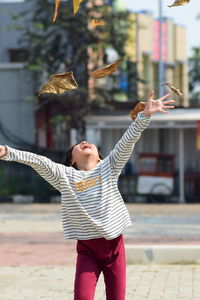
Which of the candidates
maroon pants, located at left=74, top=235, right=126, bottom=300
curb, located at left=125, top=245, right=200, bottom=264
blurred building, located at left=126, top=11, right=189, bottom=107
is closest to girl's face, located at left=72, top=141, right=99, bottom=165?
maroon pants, located at left=74, top=235, right=126, bottom=300

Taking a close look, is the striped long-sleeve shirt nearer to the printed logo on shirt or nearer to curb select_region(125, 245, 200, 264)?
the printed logo on shirt

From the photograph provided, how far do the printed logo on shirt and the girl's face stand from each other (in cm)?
17

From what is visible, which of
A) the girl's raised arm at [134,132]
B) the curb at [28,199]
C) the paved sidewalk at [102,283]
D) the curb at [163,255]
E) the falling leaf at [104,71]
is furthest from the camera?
the curb at [28,199]

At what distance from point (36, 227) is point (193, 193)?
1057cm

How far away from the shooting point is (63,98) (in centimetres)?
3117

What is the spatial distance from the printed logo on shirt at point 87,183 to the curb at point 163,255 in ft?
19.2

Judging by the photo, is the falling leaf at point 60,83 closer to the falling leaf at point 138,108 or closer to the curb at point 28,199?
the falling leaf at point 138,108

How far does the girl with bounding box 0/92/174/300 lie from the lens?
6914mm

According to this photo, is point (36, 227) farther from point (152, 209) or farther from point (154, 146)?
point (154, 146)

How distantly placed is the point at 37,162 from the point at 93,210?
519 mm

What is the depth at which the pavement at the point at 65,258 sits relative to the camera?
34.1 feet

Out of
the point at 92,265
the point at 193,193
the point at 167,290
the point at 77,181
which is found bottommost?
the point at 193,193

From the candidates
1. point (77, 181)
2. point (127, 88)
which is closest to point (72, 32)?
point (127, 88)

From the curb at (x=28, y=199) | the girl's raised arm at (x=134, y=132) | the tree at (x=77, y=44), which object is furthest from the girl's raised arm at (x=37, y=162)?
the tree at (x=77, y=44)
